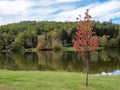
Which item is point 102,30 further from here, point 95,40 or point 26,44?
point 95,40

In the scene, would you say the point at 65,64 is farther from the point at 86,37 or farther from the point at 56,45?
the point at 56,45

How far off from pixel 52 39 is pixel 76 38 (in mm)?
125056

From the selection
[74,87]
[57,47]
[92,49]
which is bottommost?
[57,47]

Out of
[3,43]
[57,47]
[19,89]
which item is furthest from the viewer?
[3,43]

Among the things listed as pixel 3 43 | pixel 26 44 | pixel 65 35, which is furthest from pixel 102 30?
pixel 3 43

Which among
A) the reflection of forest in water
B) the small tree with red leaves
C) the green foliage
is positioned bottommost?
the green foliage

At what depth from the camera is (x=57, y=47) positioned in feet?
464

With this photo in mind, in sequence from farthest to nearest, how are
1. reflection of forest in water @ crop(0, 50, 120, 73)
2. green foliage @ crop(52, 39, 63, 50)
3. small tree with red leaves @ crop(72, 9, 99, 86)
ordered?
green foliage @ crop(52, 39, 63, 50) → reflection of forest in water @ crop(0, 50, 120, 73) → small tree with red leaves @ crop(72, 9, 99, 86)

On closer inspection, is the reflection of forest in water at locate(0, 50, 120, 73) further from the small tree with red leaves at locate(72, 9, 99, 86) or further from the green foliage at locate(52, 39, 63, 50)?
the green foliage at locate(52, 39, 63, 50)

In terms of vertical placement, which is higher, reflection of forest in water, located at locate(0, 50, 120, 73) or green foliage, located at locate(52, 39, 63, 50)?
reflection of forest in water, located at locate(0, 50, 120, 73)

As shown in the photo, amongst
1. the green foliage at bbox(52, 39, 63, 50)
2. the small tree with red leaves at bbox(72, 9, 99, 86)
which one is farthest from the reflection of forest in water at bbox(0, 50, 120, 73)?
the green foliage at bbox(52, 39, 63, 50)

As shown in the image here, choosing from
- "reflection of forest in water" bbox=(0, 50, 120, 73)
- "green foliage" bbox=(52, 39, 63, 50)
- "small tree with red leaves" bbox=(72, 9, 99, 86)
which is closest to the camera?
"small tree with red leaves" bbox=(72, 9, 99, 86)

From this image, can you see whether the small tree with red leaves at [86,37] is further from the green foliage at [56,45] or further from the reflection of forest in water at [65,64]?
the green foliage at [56,45]

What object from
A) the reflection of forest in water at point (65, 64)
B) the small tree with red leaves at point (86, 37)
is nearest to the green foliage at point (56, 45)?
the reflection of forest in water at point (65, 64)
